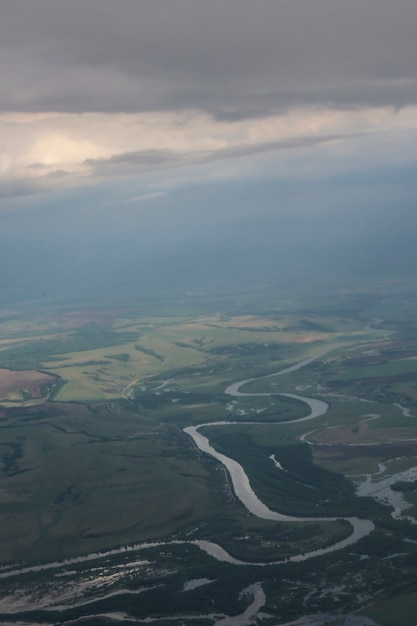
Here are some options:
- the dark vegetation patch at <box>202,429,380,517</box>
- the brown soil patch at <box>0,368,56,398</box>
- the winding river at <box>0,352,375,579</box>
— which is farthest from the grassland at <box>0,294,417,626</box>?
the winding river at <box>0,352,375,579</box>

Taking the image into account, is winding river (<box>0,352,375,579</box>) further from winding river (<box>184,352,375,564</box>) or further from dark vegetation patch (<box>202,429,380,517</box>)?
dark vegetation patch (<box>202,429,380,517</box>)

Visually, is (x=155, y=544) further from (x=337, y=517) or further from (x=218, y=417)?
(x=218, y=417)

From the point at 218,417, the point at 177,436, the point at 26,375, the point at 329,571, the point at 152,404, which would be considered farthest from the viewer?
the point at 26,375

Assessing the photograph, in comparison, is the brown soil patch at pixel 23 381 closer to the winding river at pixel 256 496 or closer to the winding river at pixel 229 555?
the winding river at pixel 256 496

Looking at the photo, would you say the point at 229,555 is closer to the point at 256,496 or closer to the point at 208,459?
the point at 256,496

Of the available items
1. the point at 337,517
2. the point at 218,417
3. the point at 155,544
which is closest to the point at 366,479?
the point at 337,517

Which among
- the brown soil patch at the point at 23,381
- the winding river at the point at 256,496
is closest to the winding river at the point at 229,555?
the winding river at the point at 256,496

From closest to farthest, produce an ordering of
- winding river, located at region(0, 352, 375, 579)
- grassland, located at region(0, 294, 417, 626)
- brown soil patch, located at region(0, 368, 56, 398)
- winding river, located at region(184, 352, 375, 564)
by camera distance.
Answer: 1. winding river, located at region(0, 352, 375, 579)
2. winding river, located at region(184, 352, 375, 564)
3. grassland, located at region(0, 294, 417, 626)
4. brown soil patch, located at region(0, 368, 56, 398)

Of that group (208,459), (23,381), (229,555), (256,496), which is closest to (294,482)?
(256,496)

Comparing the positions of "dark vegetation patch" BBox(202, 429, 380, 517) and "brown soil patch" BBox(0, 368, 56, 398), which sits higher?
Result: "brown soil patch" BBox(0, 368, 56, 398)
